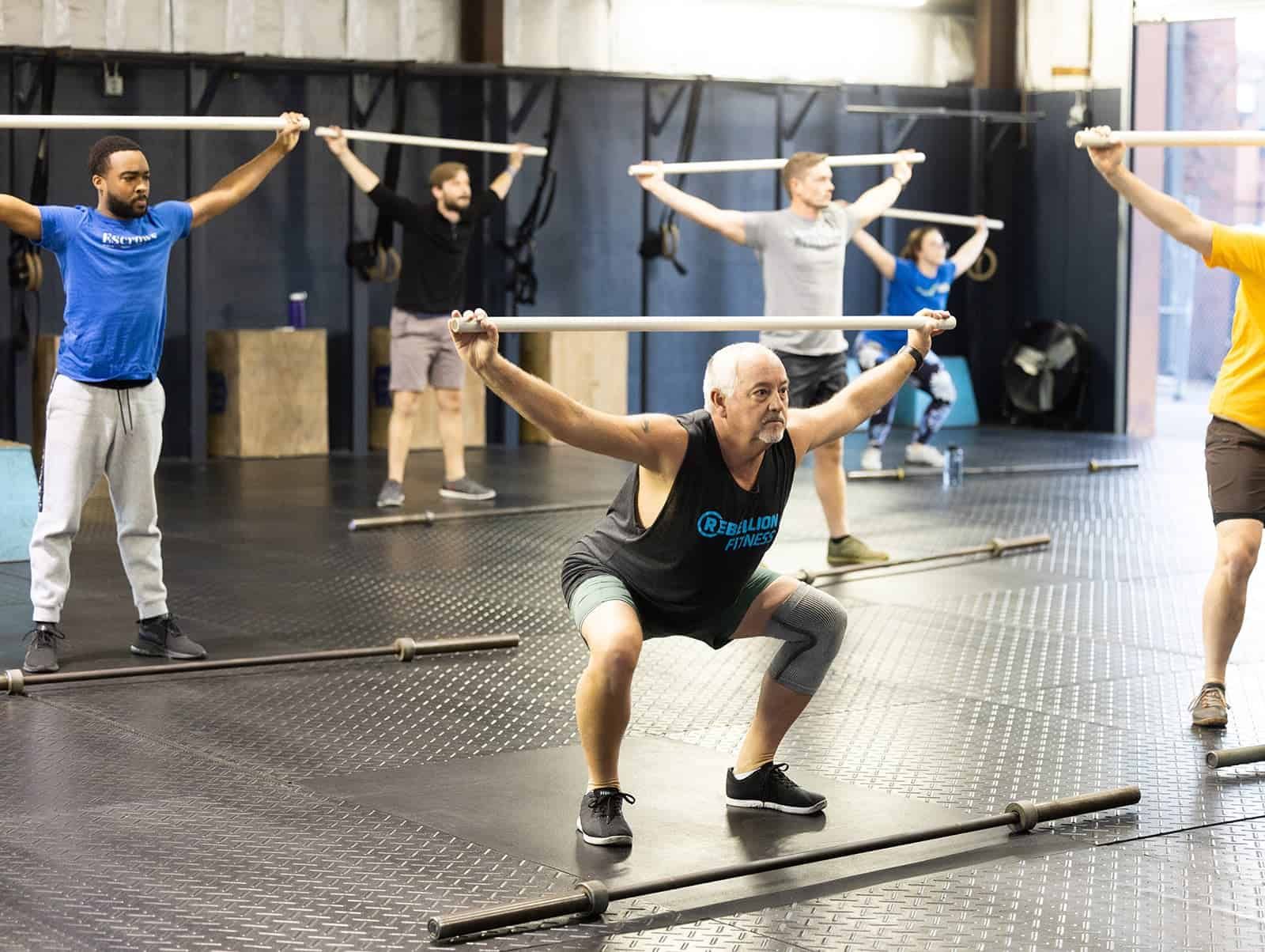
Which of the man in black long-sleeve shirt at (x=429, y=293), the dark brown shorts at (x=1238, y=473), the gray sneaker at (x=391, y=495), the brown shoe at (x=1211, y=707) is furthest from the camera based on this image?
the man in black long-sleeve shirt at (x=429, y=293)

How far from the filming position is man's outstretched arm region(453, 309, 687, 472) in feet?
11.9

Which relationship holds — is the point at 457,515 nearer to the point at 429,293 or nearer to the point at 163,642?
the point at 429,293

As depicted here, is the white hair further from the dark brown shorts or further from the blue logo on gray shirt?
the dark brown shorts

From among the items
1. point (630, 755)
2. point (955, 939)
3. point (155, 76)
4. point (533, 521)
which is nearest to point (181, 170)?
point (155, 76)

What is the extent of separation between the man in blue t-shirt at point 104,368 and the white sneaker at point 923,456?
20.6ft

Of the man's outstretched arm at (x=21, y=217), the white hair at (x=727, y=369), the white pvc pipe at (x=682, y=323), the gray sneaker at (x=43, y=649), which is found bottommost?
the gray sneaker at (x=43, y=649)

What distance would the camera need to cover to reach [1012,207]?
542 inches

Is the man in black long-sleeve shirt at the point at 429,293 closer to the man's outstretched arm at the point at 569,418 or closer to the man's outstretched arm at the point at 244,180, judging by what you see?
the man's outstretched arm at the point at 244,180

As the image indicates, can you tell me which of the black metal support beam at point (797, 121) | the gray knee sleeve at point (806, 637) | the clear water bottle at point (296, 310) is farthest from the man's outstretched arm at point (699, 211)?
the black metal support beam at point (797, 121)

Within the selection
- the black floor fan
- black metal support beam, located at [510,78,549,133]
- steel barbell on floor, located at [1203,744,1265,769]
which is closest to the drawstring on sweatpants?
steel barbell on floor, located at [1203,744,1265,769]

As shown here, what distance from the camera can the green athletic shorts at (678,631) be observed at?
3904 mm

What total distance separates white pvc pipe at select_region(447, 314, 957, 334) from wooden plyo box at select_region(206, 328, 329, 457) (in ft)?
23.5

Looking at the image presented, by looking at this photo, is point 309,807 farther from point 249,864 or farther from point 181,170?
point 181,170

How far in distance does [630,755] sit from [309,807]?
88 cm
